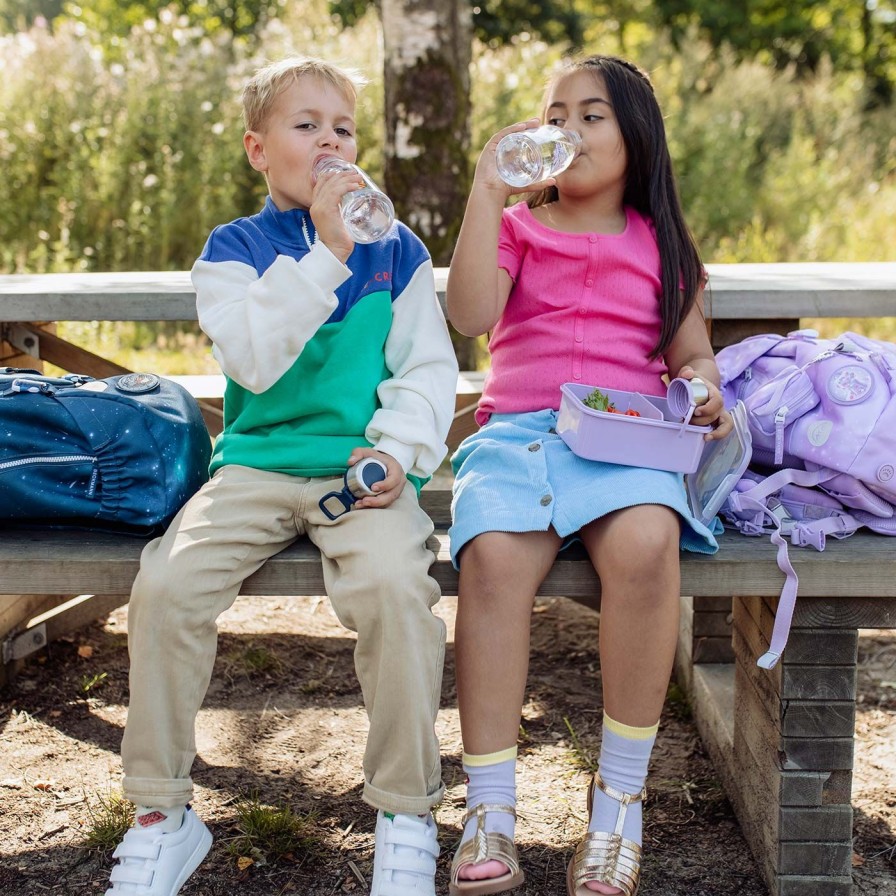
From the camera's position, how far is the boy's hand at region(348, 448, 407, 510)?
221 cm

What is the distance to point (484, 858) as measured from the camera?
6.77ft

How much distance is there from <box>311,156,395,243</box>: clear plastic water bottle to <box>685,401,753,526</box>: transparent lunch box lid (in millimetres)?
791

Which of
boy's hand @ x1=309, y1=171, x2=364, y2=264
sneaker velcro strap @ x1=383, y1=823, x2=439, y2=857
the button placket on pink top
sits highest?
boy's hand @ x1=309, y1=171, x2=364, y2=264

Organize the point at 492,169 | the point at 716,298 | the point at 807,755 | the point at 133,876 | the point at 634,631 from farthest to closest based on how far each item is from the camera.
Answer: the point at 716,298
the point at 492,169
the point at 807,755
the point at 634,631
the point at 133,876

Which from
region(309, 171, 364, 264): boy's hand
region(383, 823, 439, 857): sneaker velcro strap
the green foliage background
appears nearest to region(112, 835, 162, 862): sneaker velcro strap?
region(383, 823, 439, 857): sneaker velcro strap

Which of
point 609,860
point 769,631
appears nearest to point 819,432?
point 769,631

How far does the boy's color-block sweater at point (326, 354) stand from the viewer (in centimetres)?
221

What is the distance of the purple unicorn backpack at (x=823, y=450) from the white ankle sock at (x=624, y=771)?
298 mm

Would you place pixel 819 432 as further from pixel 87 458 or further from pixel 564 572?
pixel 87 458

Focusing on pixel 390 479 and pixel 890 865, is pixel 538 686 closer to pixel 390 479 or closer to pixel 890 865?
pixel 890 865

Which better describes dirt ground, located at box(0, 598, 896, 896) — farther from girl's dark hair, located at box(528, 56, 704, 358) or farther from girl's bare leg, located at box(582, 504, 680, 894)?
girl's dark hair, located at box(528, 56, 704, 358)

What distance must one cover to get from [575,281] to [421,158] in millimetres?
2585

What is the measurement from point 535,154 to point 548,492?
70 cm

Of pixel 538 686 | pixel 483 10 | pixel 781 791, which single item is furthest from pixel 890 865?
pixel 483 10
